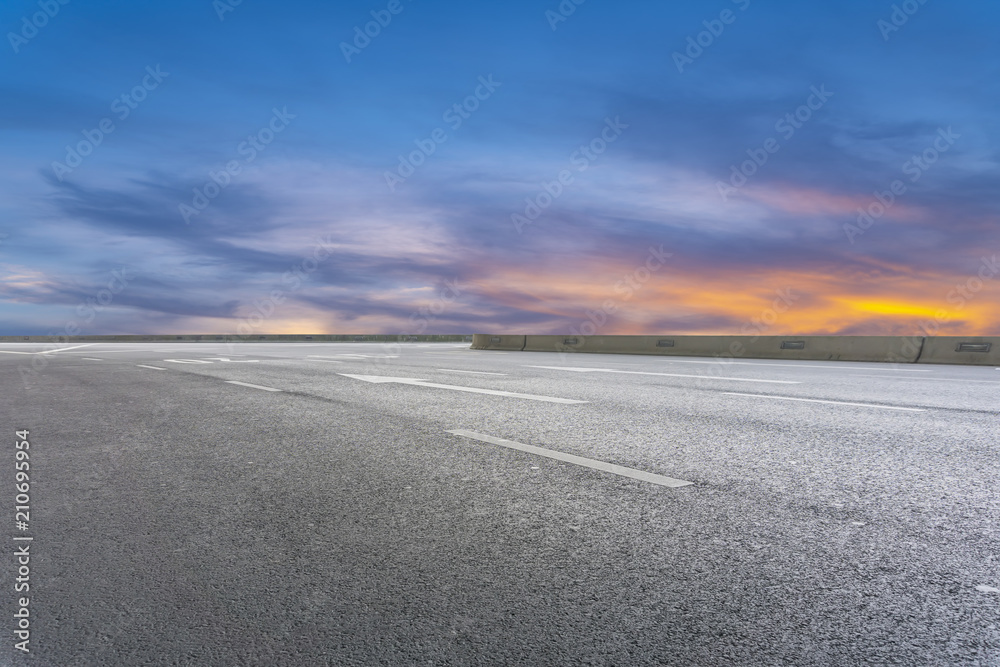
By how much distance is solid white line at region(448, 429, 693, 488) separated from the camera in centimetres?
426

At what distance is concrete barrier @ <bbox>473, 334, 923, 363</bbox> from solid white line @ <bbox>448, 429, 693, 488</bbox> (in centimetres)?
1536

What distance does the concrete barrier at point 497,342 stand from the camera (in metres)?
29.1

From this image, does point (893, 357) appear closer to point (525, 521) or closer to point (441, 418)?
point (441, 418)

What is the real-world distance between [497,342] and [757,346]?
38.6 feet

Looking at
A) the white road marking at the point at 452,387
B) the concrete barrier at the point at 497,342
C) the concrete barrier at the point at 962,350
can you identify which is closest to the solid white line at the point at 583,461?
the white road marking at the point at 452,387

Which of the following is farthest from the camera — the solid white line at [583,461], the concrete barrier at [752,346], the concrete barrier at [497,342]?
the concrete barrier at [497,342]

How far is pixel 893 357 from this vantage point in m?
17.9

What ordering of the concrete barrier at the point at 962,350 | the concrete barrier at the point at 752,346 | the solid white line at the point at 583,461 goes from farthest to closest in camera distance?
the concrete barrier at the point at 752,346 < the concrete barrier at the point at 962,350 < the solid white line at the point at 583,461

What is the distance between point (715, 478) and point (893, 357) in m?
15.9

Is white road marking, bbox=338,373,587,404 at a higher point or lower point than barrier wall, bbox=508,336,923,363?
lower

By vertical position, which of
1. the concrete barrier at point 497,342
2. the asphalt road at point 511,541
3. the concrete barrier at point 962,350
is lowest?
the asphalt road at point 511,541

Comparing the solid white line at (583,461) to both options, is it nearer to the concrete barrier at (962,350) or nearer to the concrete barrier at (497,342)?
the concrete barrier at (962,350)

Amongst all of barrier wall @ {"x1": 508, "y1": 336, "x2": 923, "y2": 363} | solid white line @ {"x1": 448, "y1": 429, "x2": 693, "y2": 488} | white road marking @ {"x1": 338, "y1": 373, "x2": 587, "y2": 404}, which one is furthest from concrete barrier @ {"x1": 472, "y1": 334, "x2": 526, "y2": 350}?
solid white line @ {"x1": 448, "y1": 429, "x2": 693, "y2": 488}

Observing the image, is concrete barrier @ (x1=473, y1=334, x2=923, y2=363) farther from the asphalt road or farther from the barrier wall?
the asphalt road
